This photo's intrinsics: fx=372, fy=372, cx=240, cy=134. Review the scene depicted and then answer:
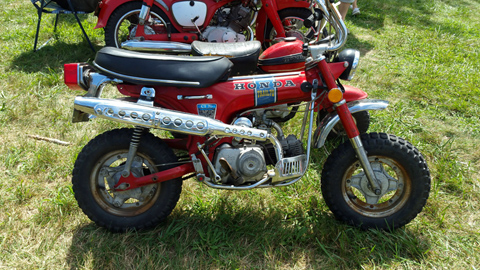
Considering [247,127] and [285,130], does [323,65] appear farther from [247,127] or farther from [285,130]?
[285,130]

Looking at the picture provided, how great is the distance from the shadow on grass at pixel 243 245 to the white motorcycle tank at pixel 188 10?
120 inches

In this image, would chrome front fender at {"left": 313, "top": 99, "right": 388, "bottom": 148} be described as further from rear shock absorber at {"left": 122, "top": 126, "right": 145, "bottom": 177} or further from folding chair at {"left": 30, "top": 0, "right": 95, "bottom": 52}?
folding chair at {"left": 30, "top": 0, "right": 95, "bottom": 52}

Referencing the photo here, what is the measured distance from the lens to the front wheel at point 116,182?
8.15 feet

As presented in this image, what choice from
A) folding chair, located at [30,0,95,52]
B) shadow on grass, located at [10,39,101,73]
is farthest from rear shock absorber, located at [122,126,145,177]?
folding chair, located at [30,0,95,52]

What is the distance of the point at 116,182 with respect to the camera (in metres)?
2.58

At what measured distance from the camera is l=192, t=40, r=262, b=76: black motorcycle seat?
2.71 meters

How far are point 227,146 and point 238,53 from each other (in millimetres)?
700

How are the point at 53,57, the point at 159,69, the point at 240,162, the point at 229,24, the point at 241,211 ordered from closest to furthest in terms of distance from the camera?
the point at 159,69, the point at 240,162, the point at 241,211, the point at 229,24, the point at 53,57

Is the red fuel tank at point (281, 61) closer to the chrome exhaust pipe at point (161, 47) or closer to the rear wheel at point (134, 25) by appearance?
the chrome exhaust pipe at point (161, 47)

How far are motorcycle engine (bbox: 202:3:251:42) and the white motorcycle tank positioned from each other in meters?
0.23

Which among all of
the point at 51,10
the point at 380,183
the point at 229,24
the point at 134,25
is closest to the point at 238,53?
the point at 380,183

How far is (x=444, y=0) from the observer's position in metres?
10.5

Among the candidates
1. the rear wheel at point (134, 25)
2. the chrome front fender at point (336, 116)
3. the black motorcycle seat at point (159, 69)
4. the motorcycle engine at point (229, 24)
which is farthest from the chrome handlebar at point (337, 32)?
the rear wheel at point (134, 25)

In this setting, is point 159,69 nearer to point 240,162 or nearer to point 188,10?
point 240,162
